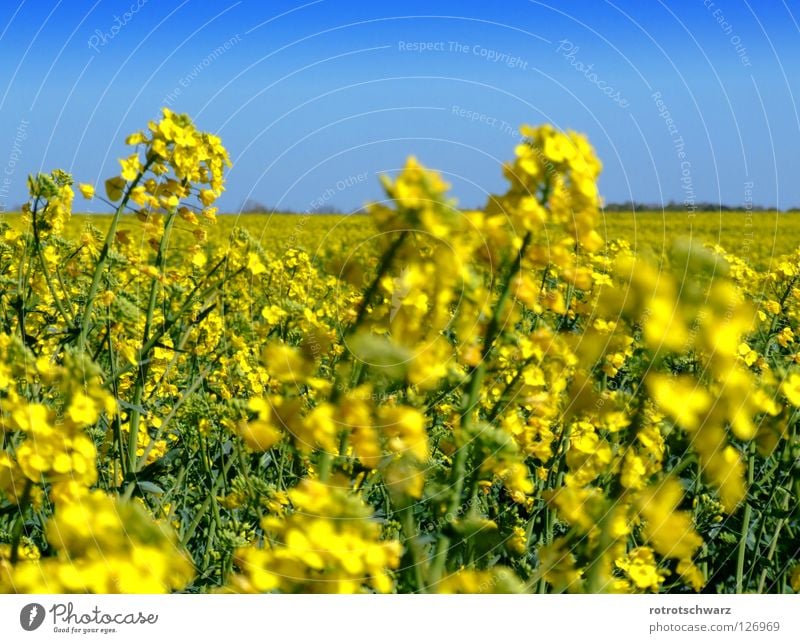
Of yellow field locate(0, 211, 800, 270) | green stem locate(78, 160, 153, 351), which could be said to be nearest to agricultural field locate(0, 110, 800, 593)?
green stem locate(78, 160, 153, 351)

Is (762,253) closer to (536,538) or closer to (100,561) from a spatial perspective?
(536,538)

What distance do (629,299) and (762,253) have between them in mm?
15517

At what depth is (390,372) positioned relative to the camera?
140 centimetres

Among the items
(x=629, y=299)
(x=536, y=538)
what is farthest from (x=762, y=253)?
(x=629, y=299)

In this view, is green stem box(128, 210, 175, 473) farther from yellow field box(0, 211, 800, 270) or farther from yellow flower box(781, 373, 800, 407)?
yellow field box(0, 211, 800, 270)
